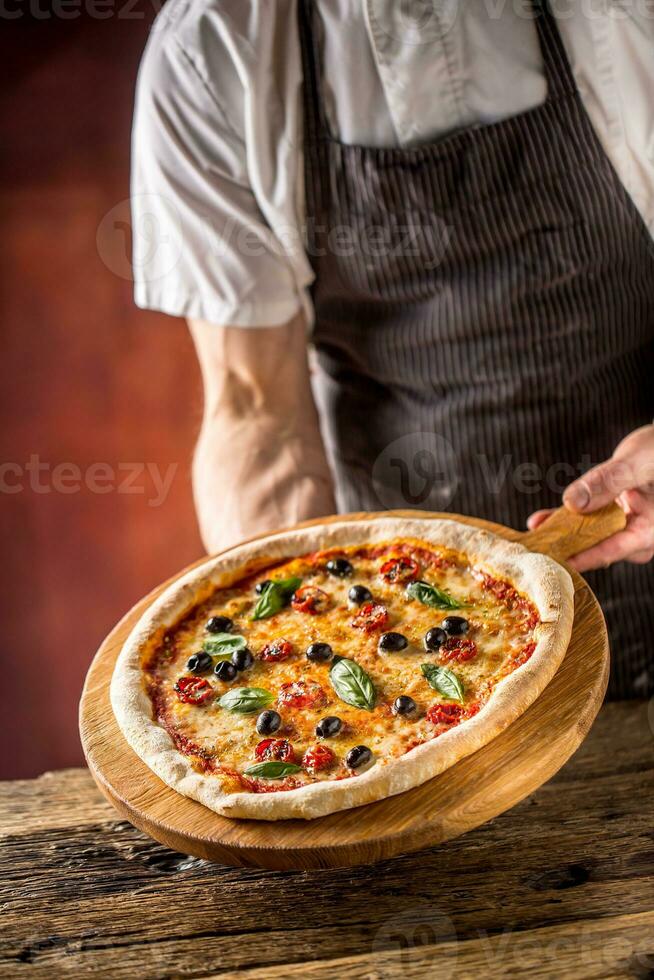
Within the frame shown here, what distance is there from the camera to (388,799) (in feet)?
4.18

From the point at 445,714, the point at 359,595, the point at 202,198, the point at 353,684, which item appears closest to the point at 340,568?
the point at 359,595

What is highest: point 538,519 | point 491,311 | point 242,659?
point 491,311

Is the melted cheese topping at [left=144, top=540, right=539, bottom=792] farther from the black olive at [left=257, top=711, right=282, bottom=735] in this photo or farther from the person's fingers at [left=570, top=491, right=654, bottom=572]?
the person's fingers at [left=570, top=491, right=654, bottom=572]

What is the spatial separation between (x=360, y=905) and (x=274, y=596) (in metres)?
0.57

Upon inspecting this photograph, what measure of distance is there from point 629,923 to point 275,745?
51 cm

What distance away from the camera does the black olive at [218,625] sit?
1.67 m

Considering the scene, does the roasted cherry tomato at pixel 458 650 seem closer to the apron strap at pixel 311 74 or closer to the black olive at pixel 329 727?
→ the black olive at pixel 329 727

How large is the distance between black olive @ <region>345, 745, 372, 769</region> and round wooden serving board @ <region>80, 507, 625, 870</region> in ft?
0.25

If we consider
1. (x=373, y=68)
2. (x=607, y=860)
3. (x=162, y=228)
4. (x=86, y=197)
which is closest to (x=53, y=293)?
(x=86, y=197)

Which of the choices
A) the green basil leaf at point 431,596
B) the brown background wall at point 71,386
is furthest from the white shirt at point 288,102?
the brown background wall at point 71,386

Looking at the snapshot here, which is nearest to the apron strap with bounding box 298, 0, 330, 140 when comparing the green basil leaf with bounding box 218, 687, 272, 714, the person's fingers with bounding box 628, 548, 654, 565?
the person's fingers with bounding box 628, 548, 654, 565

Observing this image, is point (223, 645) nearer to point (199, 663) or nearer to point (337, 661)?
point (199, 663)

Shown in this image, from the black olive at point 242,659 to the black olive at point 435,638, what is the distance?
282 millimetres

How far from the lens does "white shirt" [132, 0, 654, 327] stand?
1863 millimetres
